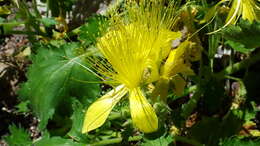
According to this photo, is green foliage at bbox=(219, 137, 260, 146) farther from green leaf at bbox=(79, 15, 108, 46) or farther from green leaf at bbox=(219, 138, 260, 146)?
green leaf at bbox=(79, 15, 108, 46)

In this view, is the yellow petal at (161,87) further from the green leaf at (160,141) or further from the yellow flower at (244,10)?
the yellow flower at (244,10)

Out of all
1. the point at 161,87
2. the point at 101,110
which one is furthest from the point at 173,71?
the point at 101,110

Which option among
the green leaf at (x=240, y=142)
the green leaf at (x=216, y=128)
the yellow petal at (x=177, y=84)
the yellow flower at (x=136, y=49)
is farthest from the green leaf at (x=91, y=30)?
the green leaf at (x=240, y=142)

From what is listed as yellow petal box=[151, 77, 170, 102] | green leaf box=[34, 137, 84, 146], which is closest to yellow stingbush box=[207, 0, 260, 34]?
yellow petal box=[151, 77, 170, 102]

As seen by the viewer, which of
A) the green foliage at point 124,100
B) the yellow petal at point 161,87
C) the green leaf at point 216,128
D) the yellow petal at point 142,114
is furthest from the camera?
the green leaf at point 216,128

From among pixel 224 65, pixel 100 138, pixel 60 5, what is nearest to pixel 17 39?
pixel 60 5

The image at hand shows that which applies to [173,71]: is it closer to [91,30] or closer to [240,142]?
[240,142]

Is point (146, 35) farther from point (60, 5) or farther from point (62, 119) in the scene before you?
point (60, 5)

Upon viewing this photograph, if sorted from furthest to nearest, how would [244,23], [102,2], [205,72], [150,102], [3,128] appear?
1. [102,2]
2. [3,128]
3. [205,72]
4. [150,102]
5. [244,23]
